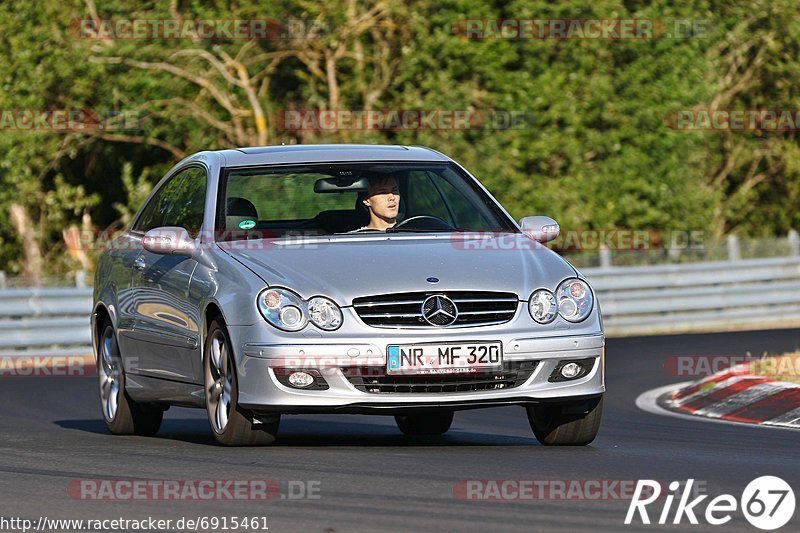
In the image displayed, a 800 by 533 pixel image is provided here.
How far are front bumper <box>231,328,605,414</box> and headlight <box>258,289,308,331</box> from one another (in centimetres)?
10

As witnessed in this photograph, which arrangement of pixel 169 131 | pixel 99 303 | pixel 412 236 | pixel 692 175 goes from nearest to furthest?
pixel 412 236 < pixel 99 303 < pixel 169 131 < pixel 692 175

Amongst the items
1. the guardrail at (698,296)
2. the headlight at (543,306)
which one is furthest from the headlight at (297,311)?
the guardrail at (698,296)

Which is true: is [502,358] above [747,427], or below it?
above

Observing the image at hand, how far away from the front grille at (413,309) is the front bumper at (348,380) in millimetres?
104

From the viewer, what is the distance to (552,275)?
9250mm

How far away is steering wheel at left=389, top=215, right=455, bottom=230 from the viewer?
10109 millimetres

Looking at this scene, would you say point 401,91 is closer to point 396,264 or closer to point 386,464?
point 396,264

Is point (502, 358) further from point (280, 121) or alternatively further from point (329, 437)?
point (280, 121)

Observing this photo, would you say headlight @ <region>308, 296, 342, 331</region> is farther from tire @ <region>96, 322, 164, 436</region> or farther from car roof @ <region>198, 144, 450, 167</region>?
tire @ <region>96, 322, 164, 436</region>

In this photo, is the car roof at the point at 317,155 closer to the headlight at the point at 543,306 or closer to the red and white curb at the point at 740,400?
the headlight at the point at 543,306

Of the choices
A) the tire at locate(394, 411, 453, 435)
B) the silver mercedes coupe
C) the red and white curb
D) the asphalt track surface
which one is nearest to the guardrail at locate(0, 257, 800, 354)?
the red and white curb

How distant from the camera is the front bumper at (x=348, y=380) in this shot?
28.8 ft

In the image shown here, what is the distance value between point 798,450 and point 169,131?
2045 cm

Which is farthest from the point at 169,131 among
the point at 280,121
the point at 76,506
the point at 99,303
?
the point at 76,506
